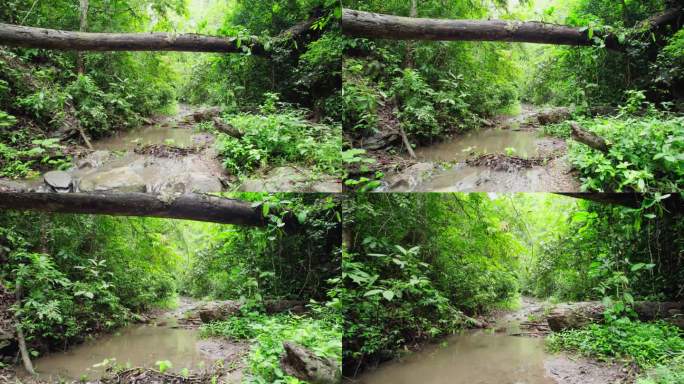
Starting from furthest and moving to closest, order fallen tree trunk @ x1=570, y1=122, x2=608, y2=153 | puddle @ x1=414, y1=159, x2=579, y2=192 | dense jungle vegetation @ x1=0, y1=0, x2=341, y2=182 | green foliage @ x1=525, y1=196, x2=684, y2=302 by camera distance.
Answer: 1. green foliage @ x1=525, y1=196, x2=684, y2=302
2. dense jungle vegetation @ x1=0, y1=0, x2=341, y2=182
3. puddle @ x1=414, y1=159, x2=579, y2=192
4. fallen tree trunk @ x1=570, y1=122, x2=608, y2=153

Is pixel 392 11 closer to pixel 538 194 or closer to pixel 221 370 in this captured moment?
pixel 538 194

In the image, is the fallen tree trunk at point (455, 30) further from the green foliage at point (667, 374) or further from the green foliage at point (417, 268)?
the green foliage at point (667, 374)

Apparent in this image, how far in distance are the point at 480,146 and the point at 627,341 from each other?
68.7 inches

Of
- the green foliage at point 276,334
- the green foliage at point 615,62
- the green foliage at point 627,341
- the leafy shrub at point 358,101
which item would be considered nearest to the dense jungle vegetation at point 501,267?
the green foliage at point 627,341

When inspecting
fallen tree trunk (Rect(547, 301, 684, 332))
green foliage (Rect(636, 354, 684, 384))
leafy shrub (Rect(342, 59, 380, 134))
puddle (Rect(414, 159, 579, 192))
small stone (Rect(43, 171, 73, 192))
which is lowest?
green foliage (Rect(636, 354, 684, 384))

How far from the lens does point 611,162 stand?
125 inches

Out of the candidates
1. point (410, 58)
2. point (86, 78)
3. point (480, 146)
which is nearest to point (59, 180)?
point (86, 78)

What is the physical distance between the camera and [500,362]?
11.7 feet

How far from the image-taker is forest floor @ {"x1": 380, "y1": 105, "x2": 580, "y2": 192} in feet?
10.4

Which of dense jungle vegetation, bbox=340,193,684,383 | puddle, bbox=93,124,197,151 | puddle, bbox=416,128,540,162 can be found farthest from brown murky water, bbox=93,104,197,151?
puddle, bbox=416,128,540,162

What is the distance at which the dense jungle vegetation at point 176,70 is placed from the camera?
3296 millimetres

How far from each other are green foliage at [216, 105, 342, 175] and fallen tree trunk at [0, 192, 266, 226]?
1.00 feet

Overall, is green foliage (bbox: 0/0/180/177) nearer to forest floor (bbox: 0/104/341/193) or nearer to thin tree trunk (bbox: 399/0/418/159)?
forest floor (bbox: 0/104/341/193)

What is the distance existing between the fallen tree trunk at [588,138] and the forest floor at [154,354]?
2638mm
